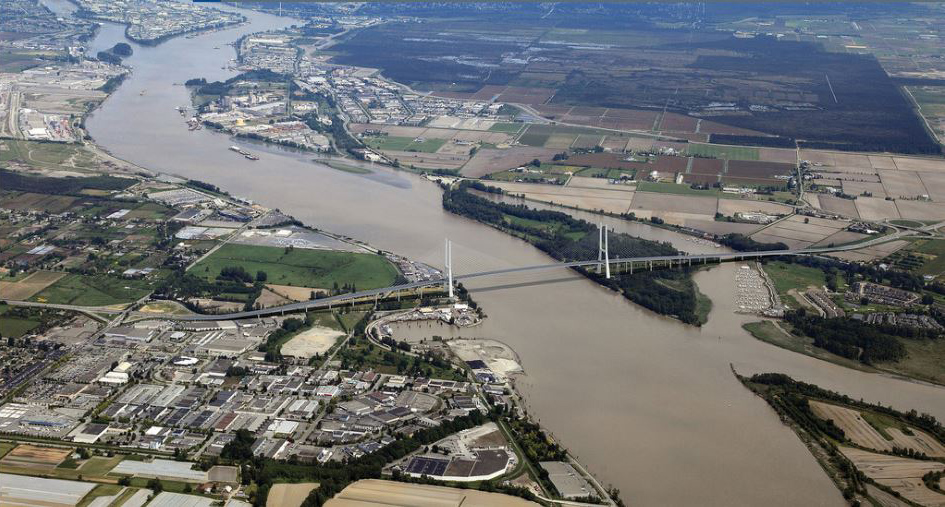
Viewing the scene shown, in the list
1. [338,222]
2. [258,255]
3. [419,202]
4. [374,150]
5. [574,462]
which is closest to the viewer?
[574,462]

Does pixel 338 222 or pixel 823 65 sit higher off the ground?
pixel 823 65

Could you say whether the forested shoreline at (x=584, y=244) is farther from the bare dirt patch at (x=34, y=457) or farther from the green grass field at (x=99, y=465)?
the bare dirt patch at (x=34, y=457)

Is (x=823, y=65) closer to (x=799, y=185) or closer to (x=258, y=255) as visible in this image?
(x=799, y=185)

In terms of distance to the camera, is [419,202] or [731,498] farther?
[419,202]

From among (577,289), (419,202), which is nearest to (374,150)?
(419,202)

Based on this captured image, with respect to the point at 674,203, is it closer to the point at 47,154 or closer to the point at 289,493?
the point at 289,493

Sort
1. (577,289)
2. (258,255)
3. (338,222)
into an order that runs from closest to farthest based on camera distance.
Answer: (577,289) < (258,255) < (338,222)
